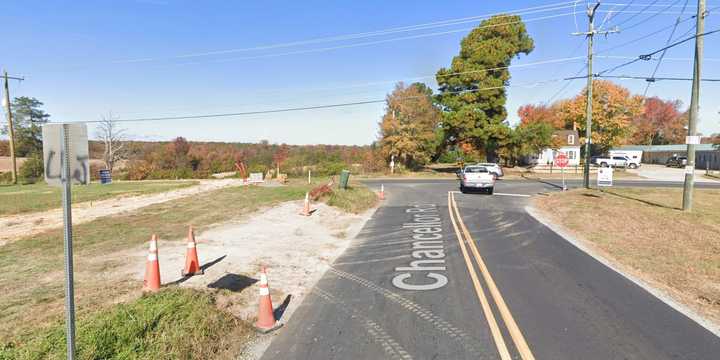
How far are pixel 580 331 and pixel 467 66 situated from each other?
3789cm

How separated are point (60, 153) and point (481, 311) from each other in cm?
538

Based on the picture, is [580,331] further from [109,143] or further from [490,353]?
[109,143]

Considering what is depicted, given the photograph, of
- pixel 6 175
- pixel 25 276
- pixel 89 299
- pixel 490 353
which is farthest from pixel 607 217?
pixel 6 175

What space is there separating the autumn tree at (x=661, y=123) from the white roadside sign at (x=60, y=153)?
10201 cm

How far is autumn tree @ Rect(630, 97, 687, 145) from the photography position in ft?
276

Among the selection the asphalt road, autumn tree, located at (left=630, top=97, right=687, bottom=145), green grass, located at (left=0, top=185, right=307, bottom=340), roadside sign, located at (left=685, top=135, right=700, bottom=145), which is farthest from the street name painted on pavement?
autumn tree, located at (left=630, top=97, right=687, bottom=145)

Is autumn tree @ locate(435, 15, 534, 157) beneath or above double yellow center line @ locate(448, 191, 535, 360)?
above

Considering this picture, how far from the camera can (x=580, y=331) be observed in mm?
4934

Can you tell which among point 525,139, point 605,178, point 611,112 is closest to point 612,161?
point 611,112

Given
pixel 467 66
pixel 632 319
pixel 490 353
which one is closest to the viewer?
pixel 490 353

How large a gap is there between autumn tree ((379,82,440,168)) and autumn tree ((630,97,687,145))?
6757 centimetres

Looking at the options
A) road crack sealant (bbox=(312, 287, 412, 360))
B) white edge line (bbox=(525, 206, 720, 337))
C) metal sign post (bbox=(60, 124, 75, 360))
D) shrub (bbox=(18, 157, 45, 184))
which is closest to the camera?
metal sign post (bbox=(60, 124, 75, 360))

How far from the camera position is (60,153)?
11.5ft

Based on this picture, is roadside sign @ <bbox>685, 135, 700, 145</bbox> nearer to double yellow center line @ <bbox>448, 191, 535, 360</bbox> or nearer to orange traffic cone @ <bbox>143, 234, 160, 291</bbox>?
double yellow center line @ <bbox>448, 191, 535, 360</bbox>
